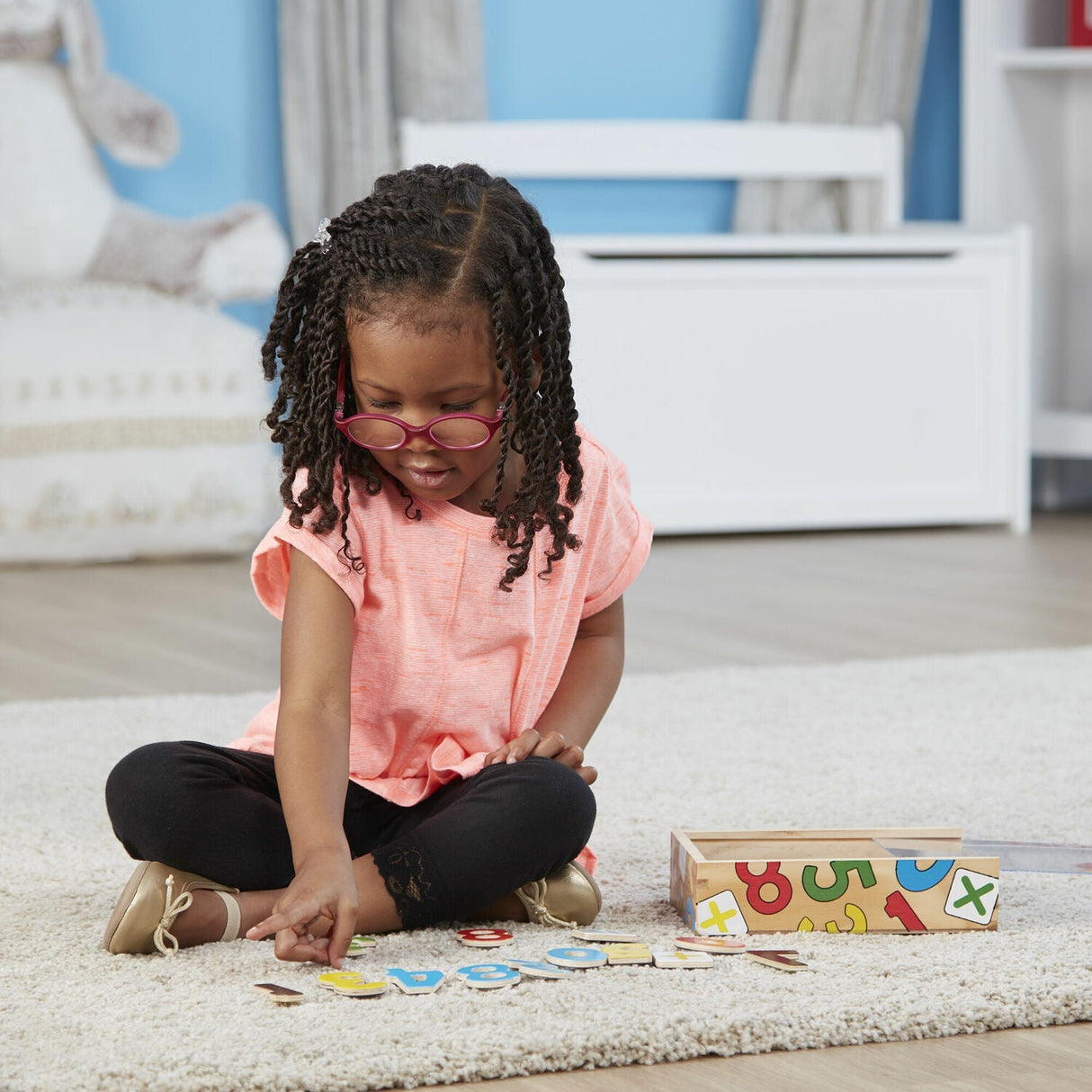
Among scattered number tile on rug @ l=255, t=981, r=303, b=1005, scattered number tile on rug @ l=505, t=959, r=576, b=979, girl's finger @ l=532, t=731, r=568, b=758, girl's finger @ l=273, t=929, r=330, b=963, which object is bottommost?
scattered number tile on rug @ l=505, t=959, r=576, b=979

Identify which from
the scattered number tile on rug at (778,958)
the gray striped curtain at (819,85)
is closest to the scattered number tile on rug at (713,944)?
the scattered number tile on rug at (778,958)

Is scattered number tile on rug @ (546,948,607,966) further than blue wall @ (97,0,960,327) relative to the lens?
No

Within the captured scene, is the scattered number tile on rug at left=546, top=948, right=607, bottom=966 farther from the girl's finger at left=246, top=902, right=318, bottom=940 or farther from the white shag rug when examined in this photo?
the girl's finger at left=246, top=902, right=318, bottom=940

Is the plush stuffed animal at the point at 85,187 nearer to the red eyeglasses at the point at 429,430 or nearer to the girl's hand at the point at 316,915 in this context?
the red eyeglasses at the point at 429,430

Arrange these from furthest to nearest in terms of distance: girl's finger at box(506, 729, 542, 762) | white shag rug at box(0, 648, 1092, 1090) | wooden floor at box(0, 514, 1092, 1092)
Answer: wooden floor at box(0, 514, 1092, 1092) < girl's finger at box(506, 729, 542, 762) < white shag rug at box(0, 648, 1092, 1090)

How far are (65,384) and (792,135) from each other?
1.38 metres

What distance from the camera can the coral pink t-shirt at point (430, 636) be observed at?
97cm

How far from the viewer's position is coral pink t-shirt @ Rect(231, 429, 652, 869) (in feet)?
3.17

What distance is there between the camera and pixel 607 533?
103cm

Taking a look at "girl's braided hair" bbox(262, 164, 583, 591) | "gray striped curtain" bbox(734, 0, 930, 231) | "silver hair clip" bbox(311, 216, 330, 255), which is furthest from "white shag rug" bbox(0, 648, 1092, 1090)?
"gray striped curtain" bbox(734, 0, 930, 231)

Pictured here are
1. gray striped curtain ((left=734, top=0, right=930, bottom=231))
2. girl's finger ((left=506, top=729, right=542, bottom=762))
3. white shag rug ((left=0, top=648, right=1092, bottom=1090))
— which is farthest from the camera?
gray striped curtain ((left=734, top=0, right=930, bottom=231))

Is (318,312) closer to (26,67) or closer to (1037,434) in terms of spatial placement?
(26,67)

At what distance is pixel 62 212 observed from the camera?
2.55m

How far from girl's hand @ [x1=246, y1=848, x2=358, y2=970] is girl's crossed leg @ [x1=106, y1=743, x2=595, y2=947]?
5 centimetres
